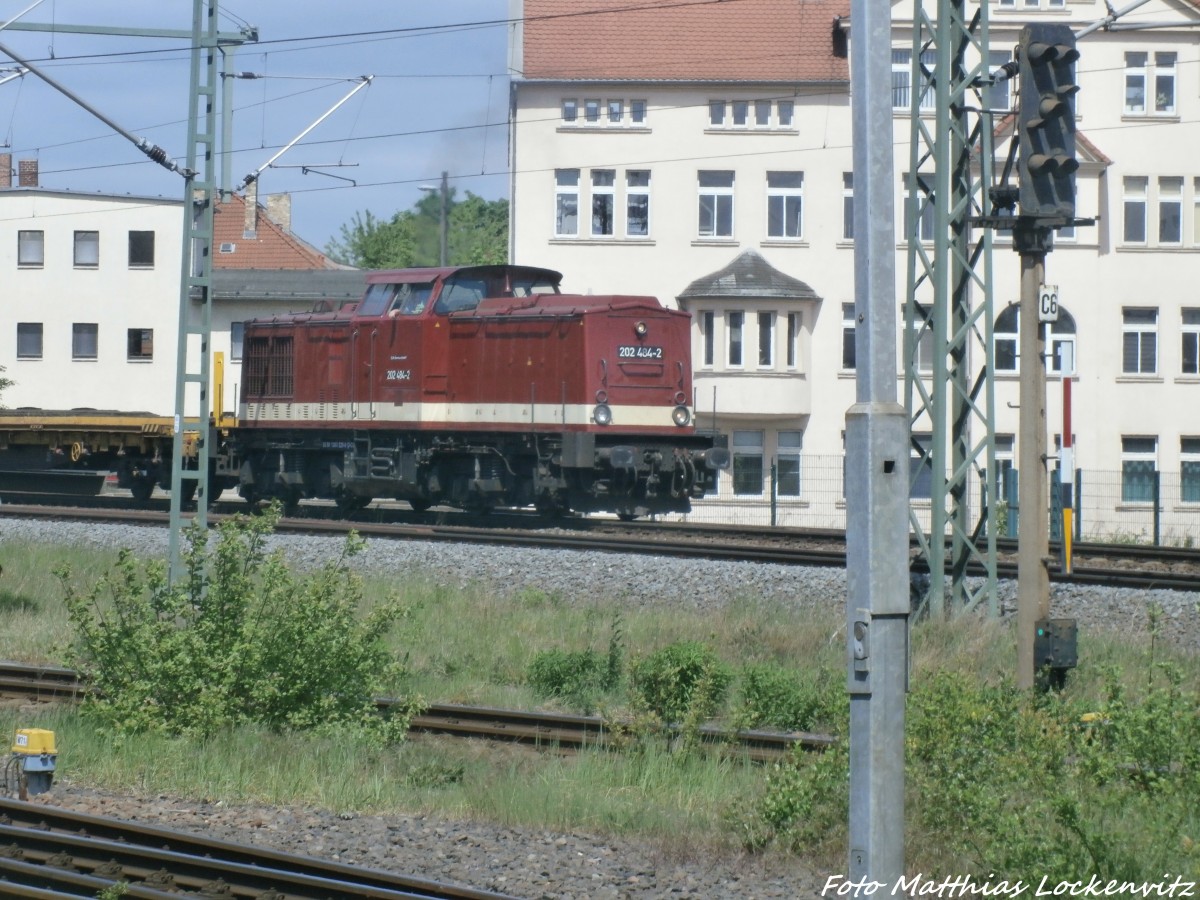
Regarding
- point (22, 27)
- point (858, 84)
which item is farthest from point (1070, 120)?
point (22, 27)

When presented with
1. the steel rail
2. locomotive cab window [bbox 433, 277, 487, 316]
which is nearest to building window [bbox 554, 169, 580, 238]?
→ locomotive cab window [bbox 433, 277, 487, 316]

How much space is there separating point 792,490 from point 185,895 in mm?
25634

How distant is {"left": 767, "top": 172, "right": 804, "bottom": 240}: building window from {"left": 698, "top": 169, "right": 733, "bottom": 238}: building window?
3.45 ft

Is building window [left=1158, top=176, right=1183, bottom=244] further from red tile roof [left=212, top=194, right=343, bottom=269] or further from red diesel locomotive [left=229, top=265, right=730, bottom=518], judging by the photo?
red tile roof [left=212, top=194, right=343, bottom=269]

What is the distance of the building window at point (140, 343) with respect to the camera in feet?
150

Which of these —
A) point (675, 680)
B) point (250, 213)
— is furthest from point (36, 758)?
point (250, 213)

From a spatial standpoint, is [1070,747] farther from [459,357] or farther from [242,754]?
[459,357]

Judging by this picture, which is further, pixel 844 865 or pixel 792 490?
pixel 792 490

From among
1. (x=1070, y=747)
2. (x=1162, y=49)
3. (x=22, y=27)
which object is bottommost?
(x=1070, y=747)

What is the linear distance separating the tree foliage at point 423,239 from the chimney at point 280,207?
5770mm

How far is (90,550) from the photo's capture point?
19.5 m

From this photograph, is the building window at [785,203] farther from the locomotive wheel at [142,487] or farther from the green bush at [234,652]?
the green bush at [234,652]

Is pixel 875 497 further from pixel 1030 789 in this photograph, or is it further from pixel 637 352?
pixel 637 352

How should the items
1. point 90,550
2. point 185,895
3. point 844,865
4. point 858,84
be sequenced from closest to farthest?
point 858,84
point 185,895
point 844,865
point 90,550
